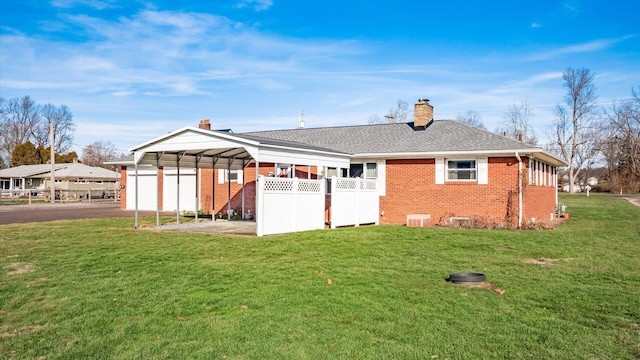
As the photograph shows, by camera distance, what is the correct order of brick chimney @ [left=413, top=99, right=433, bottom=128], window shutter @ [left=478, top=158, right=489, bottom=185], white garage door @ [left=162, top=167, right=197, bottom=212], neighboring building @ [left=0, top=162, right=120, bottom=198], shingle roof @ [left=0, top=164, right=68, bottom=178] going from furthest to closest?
shingle roof @ [left=0, top=164, right=68, bottom=178] → neighboring building @ [left=0, top=162, right=120, bottom=198] → white garage door @ [left=162, top=167, right=197, bottom=212] → brick chimney @ [left=413, top=99, right=433, bottom=128] → window shutter @ [left=478, top=158, right=489, bottom=185]

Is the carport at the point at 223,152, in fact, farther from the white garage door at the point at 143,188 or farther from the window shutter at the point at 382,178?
the white garage door at the point at 143,188

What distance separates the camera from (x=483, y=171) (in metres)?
17.9

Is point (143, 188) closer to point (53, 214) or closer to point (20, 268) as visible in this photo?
point (53, 214)

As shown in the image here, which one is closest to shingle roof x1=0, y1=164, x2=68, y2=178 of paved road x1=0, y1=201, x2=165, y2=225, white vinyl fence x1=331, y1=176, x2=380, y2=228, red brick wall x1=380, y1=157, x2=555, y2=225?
paved road x1=0, y1=201, x2=165, y2=225

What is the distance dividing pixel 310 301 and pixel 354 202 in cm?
1072

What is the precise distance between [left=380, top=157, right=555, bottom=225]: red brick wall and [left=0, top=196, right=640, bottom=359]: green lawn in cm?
529

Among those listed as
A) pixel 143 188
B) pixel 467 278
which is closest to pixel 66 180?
pixel 143 188

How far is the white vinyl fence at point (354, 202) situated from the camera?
54.2ft

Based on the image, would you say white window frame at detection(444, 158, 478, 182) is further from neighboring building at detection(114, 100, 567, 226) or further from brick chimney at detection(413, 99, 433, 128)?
brick chimney at detection(413, 99, 433, 128)

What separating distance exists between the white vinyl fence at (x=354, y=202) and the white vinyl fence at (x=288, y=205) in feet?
2.03

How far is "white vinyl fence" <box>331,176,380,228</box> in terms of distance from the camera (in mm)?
16516

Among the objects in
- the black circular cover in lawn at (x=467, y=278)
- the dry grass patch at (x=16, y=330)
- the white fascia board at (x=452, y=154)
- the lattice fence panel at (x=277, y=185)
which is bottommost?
the dry grass patch at (x=16, y=330)

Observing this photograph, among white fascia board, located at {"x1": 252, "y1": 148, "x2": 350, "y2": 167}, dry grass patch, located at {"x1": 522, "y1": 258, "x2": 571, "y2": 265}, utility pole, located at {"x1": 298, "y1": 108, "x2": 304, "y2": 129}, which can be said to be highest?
utility pole, located at {"x1": 298, "y1": 108, "x2": 304, "y2": 129}

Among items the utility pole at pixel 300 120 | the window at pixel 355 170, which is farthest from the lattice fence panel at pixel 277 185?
the utility pole at pixel 300 120
